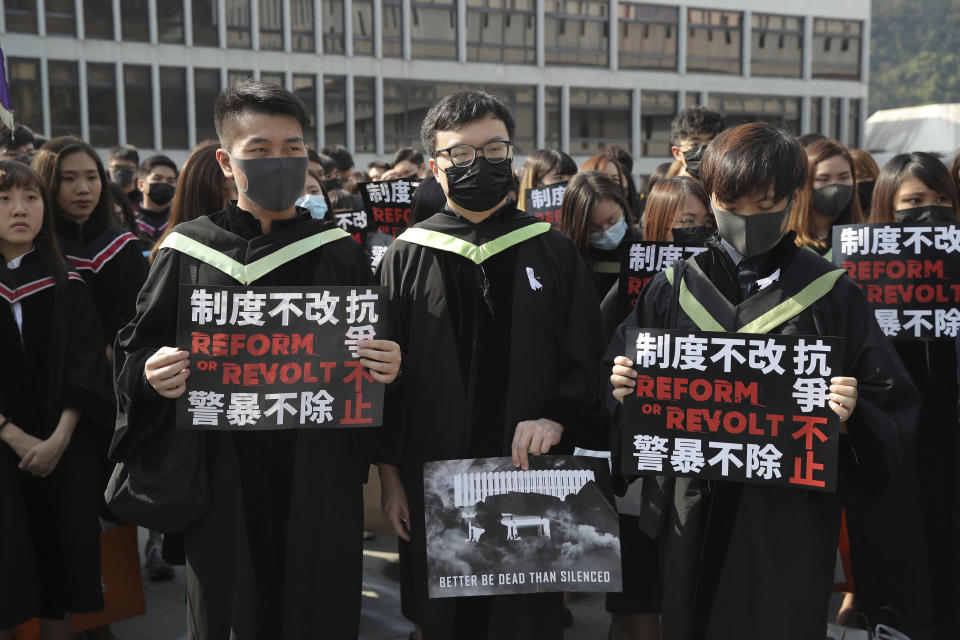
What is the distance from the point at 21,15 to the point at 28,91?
7.18ft

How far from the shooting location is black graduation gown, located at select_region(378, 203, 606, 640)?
2.85m

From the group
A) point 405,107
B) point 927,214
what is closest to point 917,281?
point 927,214

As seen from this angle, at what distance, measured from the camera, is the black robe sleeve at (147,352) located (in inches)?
105

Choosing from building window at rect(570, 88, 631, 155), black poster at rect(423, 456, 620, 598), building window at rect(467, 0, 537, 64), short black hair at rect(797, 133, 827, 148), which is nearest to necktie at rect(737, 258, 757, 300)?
black poster at rect(423, 456, 620, 598)

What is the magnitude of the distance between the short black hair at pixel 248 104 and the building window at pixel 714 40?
3587 cm

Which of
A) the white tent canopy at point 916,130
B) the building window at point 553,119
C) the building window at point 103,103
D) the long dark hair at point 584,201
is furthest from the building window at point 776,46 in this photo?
the long dark hair at point 584,201

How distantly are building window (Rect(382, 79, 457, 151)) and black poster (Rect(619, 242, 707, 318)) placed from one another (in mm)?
28157

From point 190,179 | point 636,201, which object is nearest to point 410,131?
point 636,201

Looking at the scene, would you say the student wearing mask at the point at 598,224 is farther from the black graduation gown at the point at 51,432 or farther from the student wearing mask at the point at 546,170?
the black graduation gown at the point at 51,432

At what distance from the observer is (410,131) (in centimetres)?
3183

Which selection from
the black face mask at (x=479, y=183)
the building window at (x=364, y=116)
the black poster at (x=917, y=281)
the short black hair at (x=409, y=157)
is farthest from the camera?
the building window at (x=364, y=116)

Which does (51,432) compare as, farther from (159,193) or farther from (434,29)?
(434,29)

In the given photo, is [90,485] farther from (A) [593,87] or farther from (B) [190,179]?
(A) [593,87]

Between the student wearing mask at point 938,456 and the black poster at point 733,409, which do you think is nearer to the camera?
the black poster at point 733,409
